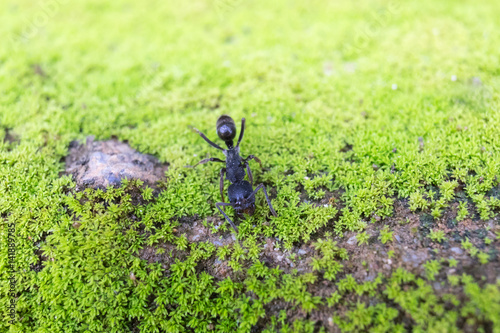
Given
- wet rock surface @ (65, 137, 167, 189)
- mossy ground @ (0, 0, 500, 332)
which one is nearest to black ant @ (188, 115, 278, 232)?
mossy ground @ (0, 0, 500, 332)

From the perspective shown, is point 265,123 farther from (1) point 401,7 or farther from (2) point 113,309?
(1) point 401,7

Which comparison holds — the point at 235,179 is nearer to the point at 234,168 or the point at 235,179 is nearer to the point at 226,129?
the point at 234,168

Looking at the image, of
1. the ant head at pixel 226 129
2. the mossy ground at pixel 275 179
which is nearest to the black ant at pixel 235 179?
the ant head at pixel 226 129

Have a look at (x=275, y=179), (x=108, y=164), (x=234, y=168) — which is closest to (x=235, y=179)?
(x=234, y=168)

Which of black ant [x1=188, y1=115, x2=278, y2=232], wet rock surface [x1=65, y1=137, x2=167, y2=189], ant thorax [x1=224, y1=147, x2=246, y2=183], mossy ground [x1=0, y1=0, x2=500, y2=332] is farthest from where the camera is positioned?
wet rock surface [x1=65, y1=137, x2=167, y2=189]

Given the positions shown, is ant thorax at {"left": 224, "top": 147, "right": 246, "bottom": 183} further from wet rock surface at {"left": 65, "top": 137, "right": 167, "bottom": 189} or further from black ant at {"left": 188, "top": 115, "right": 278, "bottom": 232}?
wet rock surface at {"left": 65, "top": 137, "right": 167, "bottom": 189}

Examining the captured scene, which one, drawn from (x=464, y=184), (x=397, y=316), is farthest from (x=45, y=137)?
(x=464, y=184)
